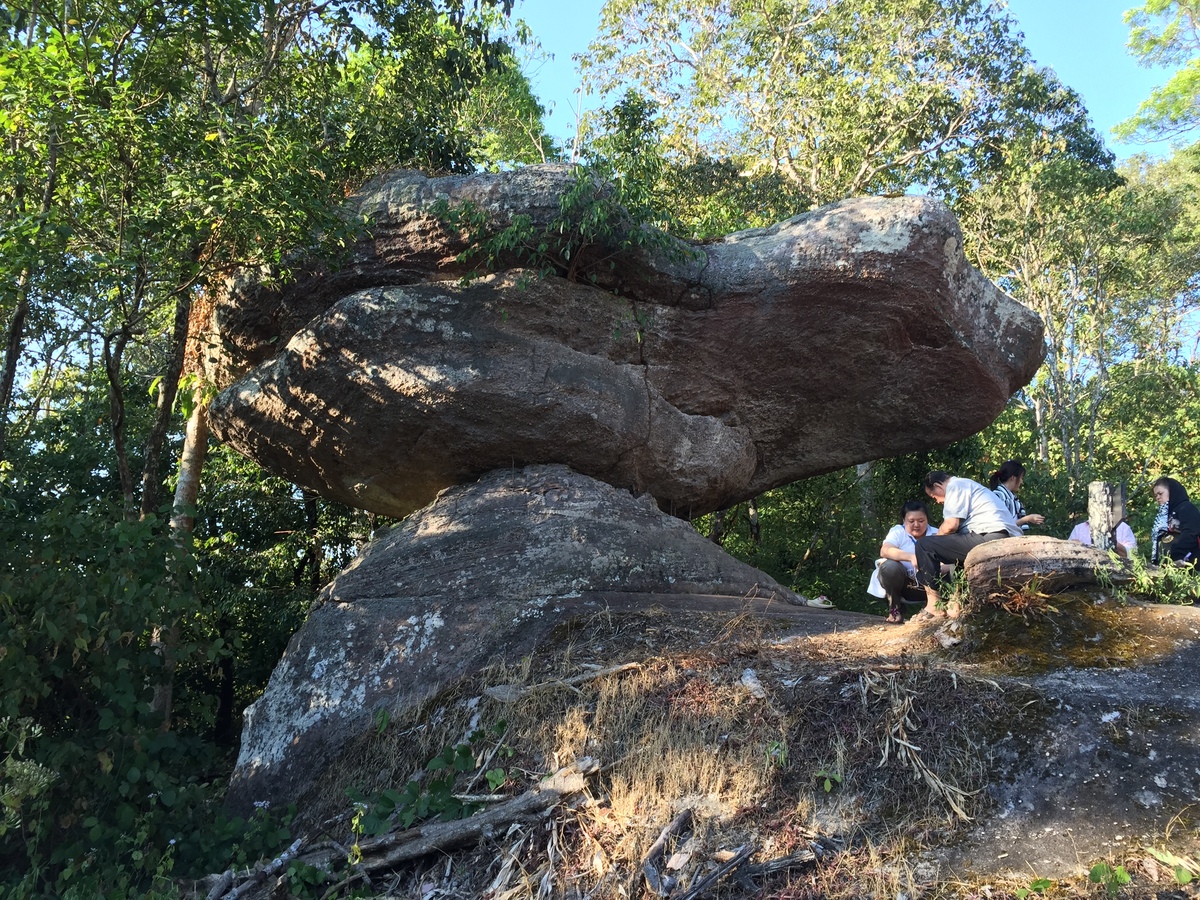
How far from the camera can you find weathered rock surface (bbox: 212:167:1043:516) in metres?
7.78

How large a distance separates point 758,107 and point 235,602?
12.6 metres

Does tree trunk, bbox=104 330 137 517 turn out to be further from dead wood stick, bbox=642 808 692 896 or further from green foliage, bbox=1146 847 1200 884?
green foliage, bbox=1146 847 1200 884

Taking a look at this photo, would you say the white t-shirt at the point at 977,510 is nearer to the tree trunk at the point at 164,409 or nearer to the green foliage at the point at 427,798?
the green foliage at the point at 427,798

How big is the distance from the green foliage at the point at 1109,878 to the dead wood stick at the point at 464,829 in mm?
2211

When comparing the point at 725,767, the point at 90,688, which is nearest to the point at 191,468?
the point at 90,688

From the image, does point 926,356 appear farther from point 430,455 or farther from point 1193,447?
point 1193,447

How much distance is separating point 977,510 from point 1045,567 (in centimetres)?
79

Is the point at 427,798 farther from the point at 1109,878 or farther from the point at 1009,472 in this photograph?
the point at 1009,472

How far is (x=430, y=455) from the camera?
26.7ft

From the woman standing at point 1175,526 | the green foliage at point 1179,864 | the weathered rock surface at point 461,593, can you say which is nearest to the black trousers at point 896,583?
the weathered rock surface at point 461,593

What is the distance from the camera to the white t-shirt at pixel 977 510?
19.1ft

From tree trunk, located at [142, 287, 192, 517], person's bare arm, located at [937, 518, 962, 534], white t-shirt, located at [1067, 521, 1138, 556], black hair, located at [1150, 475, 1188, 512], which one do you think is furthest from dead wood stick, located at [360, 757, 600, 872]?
tree trunk, located at [142, 287, 192, 517]

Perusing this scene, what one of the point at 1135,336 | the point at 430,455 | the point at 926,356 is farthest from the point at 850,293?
the point at 1135,336

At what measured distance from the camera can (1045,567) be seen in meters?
5.17
